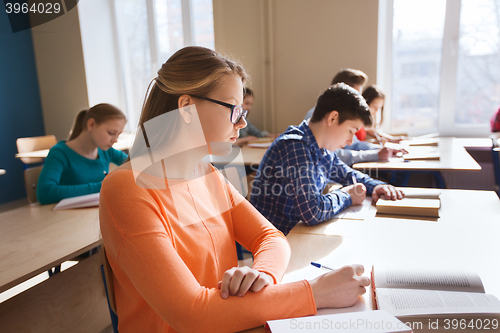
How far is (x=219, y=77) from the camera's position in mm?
875

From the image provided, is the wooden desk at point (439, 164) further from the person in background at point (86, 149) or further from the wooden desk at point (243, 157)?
the person in background at point (86, 149)

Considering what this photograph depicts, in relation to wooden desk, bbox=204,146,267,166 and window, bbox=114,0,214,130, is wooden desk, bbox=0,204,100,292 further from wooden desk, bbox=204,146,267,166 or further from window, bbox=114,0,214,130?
window, bbox=114,0,214,130

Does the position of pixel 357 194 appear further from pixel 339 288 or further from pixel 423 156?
pixel 423 156

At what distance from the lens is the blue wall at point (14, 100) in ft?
13.9

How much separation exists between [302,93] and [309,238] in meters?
2.97

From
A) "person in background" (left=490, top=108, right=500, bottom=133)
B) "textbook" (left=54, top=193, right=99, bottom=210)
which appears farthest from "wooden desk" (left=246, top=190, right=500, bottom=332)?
"person in background" (left=490, top=108, right=500, bottom=133)

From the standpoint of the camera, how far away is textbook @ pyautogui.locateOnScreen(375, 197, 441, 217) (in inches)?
52.7

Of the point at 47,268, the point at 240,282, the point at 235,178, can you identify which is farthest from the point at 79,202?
the point at 240,282

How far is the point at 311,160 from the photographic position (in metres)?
1.50

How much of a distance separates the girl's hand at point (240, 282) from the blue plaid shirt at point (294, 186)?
60 cm

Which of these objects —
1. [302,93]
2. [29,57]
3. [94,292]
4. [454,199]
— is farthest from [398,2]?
[29,57]

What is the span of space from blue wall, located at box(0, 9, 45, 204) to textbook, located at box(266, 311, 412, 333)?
15.3 feet

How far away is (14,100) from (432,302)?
508 cm

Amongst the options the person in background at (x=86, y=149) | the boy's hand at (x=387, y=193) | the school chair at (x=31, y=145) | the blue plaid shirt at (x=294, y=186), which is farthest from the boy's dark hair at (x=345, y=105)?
the school chair at (x=31, y=145)
